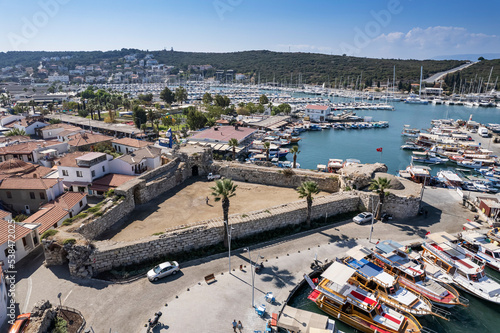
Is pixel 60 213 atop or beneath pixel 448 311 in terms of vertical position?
atop

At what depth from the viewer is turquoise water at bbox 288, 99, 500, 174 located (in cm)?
7689

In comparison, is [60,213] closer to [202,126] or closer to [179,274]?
[179,274]

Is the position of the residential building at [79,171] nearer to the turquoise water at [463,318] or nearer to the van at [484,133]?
the turquoise water at [463,318]

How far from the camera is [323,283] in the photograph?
23.0m

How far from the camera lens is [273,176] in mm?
40906

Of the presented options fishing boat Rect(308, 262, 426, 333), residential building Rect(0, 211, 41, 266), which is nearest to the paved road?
residential building Rect(0, 211, 41, 266)

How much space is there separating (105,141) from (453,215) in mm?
60521

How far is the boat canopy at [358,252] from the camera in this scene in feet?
83.9

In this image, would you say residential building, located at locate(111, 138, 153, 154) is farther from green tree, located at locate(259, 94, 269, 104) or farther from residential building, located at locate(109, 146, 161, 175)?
green tree, located at locate(259, 94, 269, 104)

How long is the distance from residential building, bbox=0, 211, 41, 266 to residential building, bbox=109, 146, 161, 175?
1619 cm

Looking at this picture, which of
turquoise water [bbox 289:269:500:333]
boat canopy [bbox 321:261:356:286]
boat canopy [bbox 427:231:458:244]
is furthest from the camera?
boat canopy [bbox 427:231:458:244]

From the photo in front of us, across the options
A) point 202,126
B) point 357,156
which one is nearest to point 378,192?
point 357,156

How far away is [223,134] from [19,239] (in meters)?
57.2

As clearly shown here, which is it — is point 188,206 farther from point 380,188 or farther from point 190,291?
point 380,188
